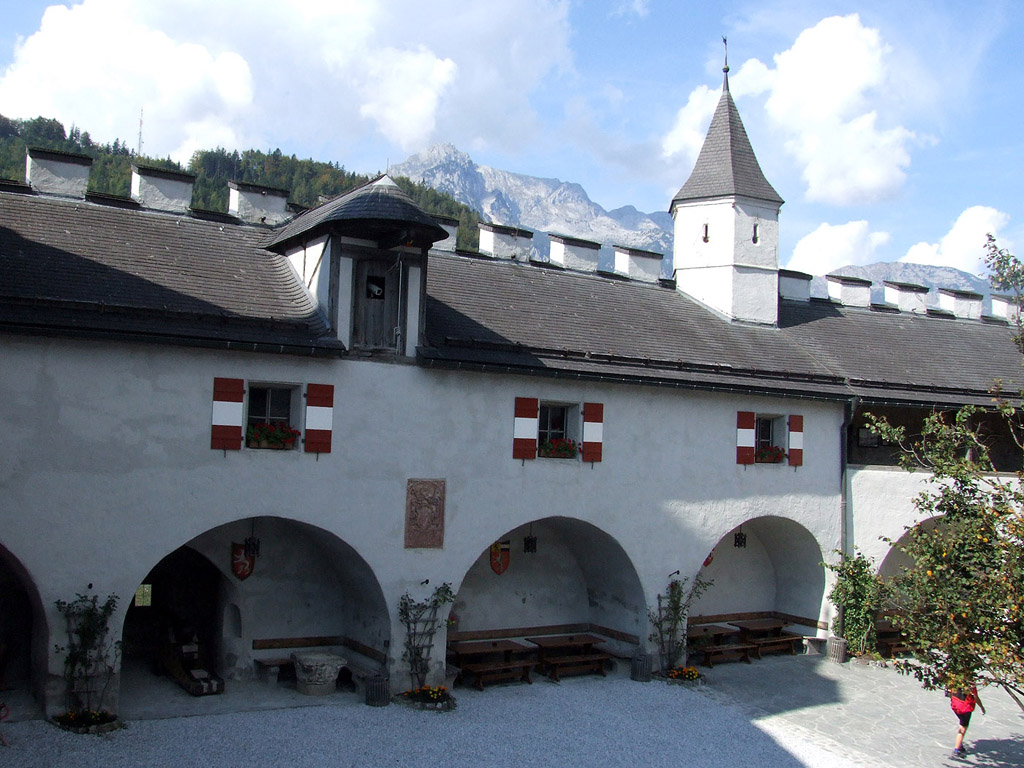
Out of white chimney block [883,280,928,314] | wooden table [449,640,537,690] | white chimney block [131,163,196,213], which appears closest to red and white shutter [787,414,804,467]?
wooden table [449,640,537,690]

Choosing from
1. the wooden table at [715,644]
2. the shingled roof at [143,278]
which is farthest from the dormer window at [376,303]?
the wooden table at [715,644]

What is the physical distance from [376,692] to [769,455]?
889 centimetres

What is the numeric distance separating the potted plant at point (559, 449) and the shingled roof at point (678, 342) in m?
1.18

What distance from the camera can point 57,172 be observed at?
617 inches

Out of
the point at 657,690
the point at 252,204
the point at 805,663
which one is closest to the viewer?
the point at 657,690

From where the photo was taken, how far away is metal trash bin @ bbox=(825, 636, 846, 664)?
19.0 meters

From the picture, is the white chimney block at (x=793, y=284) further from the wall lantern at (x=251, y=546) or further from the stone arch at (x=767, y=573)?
the wall lantern at (x=251, y=546)

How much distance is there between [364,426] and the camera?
1451 cm

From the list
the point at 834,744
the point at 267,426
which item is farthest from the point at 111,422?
the point at 834,744

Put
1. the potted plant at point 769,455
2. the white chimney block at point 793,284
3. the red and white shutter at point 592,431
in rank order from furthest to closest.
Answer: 1. the white chimney block at point 793,284
2. the potted plant at point 769,455
3. the red and white shutter at point 592,431

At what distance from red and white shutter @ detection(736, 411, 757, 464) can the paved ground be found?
4.00m

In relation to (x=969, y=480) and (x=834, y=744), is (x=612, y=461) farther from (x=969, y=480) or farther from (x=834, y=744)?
(x=969, y=480)

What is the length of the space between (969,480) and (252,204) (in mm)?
12511

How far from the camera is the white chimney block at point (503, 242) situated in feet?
65.5
